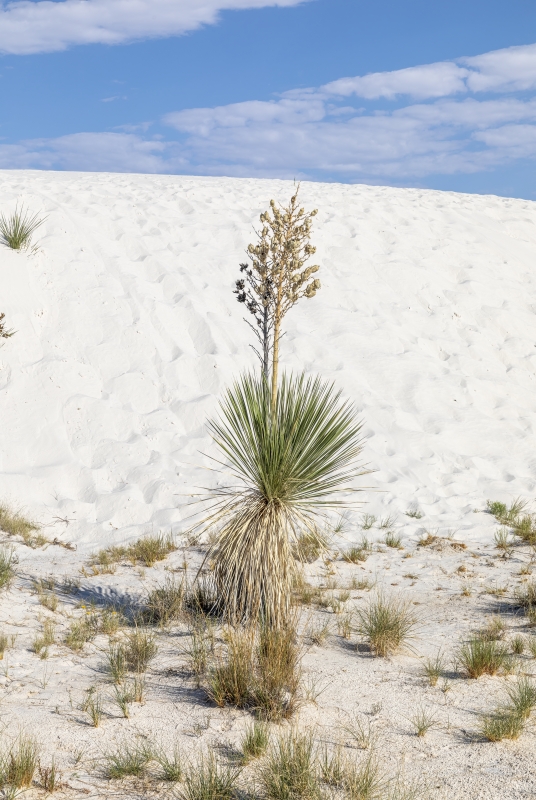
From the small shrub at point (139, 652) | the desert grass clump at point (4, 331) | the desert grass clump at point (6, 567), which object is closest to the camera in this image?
the small shrub at point (139, 652)

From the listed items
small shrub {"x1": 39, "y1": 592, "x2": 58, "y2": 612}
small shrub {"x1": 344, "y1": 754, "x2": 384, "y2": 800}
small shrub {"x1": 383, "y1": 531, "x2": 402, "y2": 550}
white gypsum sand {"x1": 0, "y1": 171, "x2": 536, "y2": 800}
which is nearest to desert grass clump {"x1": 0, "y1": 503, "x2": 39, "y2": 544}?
white gypsum sand {"x1": 0, "y1": 171, "x2": 536, "y2": 800}

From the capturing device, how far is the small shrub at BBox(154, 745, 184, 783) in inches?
118

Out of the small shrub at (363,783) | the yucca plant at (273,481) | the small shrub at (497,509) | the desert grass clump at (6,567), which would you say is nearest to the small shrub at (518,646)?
the yucca plant at (273,481)

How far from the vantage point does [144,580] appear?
5.86m

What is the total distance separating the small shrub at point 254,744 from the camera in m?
3.14

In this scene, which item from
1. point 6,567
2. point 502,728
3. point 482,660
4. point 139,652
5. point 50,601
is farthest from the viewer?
point 6,567

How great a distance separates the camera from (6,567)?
18.1 ft

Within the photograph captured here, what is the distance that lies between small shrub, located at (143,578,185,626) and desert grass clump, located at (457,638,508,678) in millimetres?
1898

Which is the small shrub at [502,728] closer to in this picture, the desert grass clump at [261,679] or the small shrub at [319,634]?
the desert grass clump at [261,679]

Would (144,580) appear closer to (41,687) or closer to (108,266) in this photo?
(41,687)

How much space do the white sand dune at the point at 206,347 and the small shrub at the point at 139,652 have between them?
233 cm

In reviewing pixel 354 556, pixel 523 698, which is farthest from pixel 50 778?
pixel 354 556

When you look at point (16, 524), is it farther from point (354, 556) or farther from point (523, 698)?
point (523, 698)

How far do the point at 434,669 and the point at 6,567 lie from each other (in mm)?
3292
